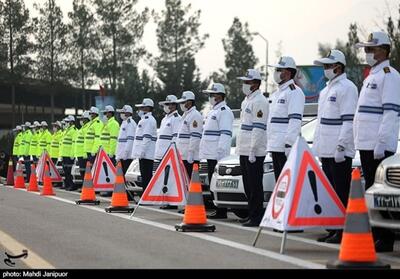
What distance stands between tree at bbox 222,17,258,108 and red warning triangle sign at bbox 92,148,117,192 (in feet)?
225

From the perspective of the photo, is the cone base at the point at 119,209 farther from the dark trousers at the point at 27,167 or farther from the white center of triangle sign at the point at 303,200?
the dark trousers at the point at 27,167

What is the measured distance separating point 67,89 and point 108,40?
4.74 meters

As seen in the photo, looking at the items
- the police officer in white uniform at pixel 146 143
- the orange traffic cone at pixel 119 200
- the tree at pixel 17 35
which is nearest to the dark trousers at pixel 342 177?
the orange traffic cone at pixel 119 200

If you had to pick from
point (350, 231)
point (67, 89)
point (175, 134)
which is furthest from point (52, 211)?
point (67, 89)

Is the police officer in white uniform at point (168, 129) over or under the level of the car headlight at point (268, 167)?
over

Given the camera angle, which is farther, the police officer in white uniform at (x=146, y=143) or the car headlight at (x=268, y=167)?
the police officer in white uniform at (x=146, y=143)

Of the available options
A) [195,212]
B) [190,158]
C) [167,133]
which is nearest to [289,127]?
[195,212]

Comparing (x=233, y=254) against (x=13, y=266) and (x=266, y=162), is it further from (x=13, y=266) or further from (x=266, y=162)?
(x=266, y=162)

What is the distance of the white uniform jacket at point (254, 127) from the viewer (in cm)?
1239

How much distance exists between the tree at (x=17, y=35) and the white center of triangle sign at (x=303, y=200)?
5625 cm

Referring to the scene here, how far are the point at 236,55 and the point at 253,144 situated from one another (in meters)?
75.4

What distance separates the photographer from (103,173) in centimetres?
1806

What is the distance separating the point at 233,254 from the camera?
29.6 ft

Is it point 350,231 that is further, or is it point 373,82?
point 373,82
